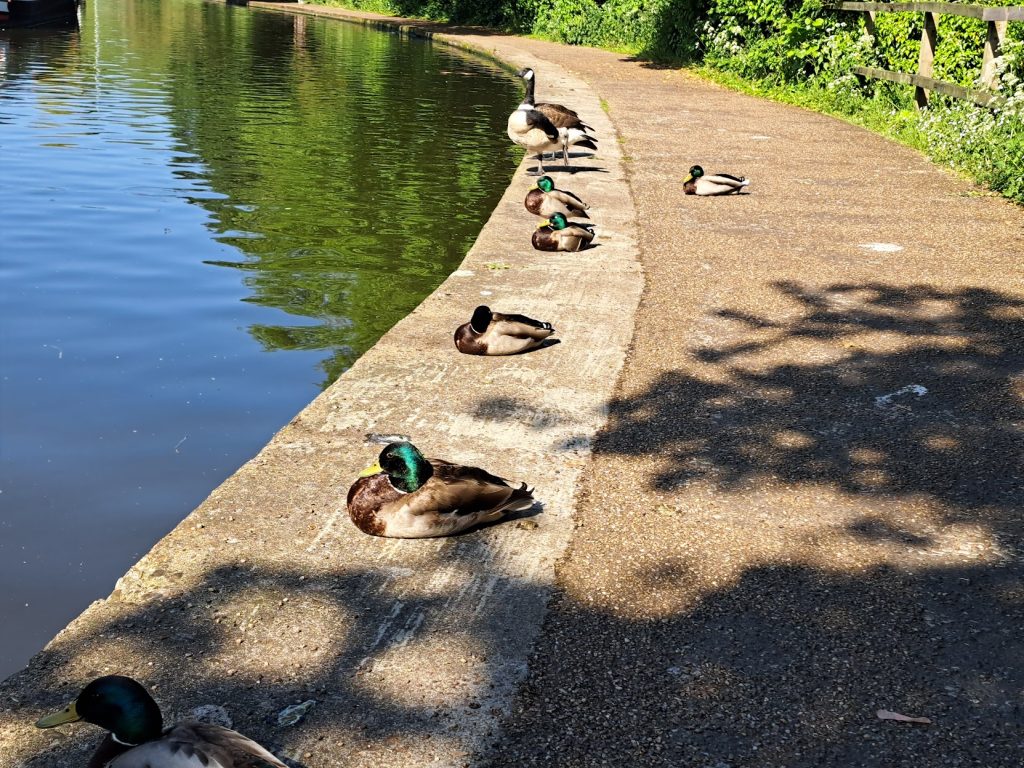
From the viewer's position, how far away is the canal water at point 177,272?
17.9 ft

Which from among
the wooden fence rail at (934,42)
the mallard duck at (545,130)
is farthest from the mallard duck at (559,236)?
the wooden fence rail at (934,42)

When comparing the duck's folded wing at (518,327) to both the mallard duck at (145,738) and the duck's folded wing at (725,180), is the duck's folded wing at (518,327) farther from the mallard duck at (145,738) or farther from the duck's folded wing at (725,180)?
the duck's folded wing at (725,180)

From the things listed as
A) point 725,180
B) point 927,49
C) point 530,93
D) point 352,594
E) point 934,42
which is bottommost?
point 352,594

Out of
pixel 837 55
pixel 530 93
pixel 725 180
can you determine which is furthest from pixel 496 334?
pixel 837 55

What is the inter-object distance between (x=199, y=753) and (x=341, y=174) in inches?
452

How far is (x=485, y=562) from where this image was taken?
426cm

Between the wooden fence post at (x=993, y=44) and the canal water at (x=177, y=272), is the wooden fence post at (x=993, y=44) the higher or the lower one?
the higher one

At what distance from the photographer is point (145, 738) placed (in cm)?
298

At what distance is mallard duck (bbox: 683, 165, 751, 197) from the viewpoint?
11555mm

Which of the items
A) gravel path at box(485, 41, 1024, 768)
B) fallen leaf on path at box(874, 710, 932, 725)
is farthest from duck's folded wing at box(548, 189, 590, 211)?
fallen leaf on path at box(874, 710, 932, 725)

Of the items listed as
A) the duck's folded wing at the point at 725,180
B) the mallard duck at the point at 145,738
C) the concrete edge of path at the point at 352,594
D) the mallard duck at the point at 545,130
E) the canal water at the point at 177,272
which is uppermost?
the mallard duck at the point at 545,130

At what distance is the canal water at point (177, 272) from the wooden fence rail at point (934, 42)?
620 centimetres

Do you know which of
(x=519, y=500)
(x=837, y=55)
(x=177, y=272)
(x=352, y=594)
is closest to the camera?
(x=352, y=594)

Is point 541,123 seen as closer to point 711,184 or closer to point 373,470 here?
point 711,184
